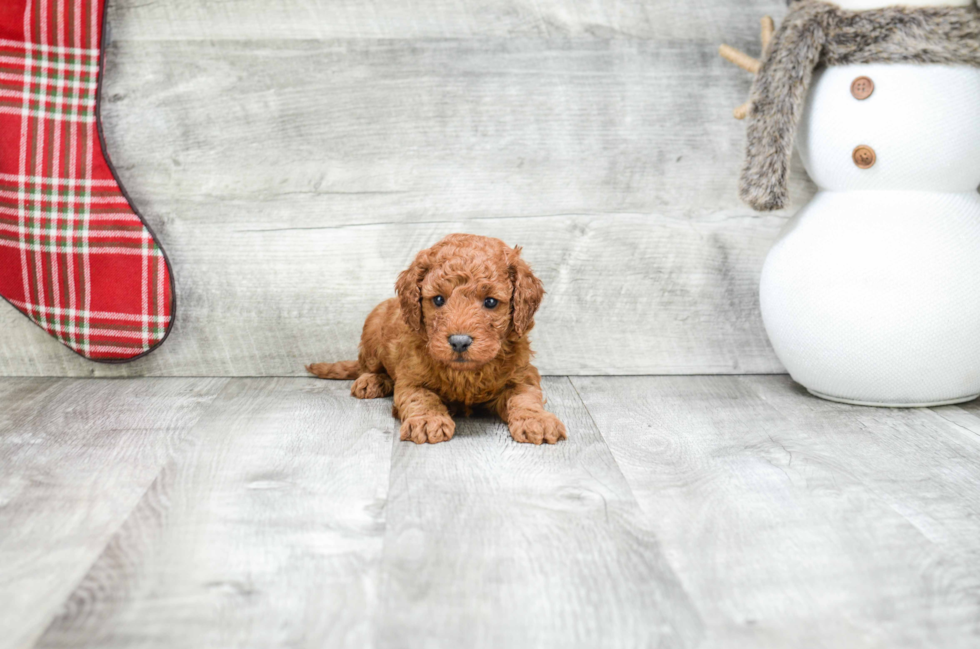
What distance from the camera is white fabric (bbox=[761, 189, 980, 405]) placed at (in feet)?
5.70

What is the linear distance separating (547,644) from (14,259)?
5.72 feet

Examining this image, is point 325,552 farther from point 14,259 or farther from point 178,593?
point 14,259

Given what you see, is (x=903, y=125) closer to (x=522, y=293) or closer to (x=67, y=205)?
(x=522, y=293)

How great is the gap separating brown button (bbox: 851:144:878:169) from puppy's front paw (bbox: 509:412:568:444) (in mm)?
858

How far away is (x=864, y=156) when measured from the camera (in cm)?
176

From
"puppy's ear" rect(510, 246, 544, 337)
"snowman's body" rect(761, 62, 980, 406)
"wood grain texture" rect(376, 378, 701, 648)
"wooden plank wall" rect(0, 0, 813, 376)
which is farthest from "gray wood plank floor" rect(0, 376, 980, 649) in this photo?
"wooden plank wall" rect(0, 0, 813, 376)

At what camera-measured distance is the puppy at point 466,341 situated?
1.58 m

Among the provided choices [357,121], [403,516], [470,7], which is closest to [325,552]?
[403,516]

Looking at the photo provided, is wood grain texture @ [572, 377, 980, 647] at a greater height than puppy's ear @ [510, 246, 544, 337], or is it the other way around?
puppy's ear @ [510, 246, 544, 337]

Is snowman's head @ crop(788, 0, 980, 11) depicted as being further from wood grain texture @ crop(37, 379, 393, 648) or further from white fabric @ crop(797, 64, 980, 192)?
wood grain texture @ crop(37, 379, 393, 648)

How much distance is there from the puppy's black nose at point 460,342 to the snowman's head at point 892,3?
3.55ft

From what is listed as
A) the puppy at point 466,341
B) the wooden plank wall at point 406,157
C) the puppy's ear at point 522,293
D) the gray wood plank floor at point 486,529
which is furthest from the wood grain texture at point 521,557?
the wooden plank wall at point 406,157

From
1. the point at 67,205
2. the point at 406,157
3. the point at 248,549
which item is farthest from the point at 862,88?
the point at 67,205

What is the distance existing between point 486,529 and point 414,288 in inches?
23.2
